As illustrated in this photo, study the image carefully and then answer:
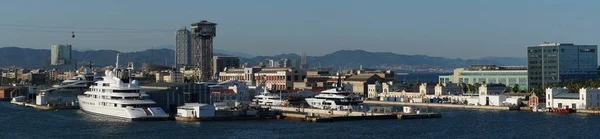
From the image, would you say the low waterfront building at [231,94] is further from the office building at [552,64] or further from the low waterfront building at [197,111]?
the office building at [552,64]

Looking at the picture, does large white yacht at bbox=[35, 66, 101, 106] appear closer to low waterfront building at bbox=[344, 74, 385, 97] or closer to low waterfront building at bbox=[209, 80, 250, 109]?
low waterfront building at bbox=[209, 80, 250, 109]

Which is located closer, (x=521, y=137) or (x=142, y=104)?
(x=521, y=137)

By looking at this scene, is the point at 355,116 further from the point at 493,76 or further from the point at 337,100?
the point at 493,76

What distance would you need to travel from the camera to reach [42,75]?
133 m

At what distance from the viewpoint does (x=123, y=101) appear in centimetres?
5475

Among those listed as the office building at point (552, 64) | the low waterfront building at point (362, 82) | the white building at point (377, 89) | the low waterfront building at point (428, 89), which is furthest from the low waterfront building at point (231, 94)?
the office building at point (552, 64)

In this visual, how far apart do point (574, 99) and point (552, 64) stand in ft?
84.6

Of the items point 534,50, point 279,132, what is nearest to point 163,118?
point 279,132

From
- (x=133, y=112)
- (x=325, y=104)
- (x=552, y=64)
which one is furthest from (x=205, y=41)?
(x=133, y=112)

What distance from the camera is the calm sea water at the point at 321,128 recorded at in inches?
1694

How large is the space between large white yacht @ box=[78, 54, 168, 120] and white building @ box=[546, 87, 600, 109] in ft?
91.4

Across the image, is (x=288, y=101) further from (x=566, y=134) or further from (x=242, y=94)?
(x=566, y=134)

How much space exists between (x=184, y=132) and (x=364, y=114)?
629 inches

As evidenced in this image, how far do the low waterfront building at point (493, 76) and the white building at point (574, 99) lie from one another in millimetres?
24511
